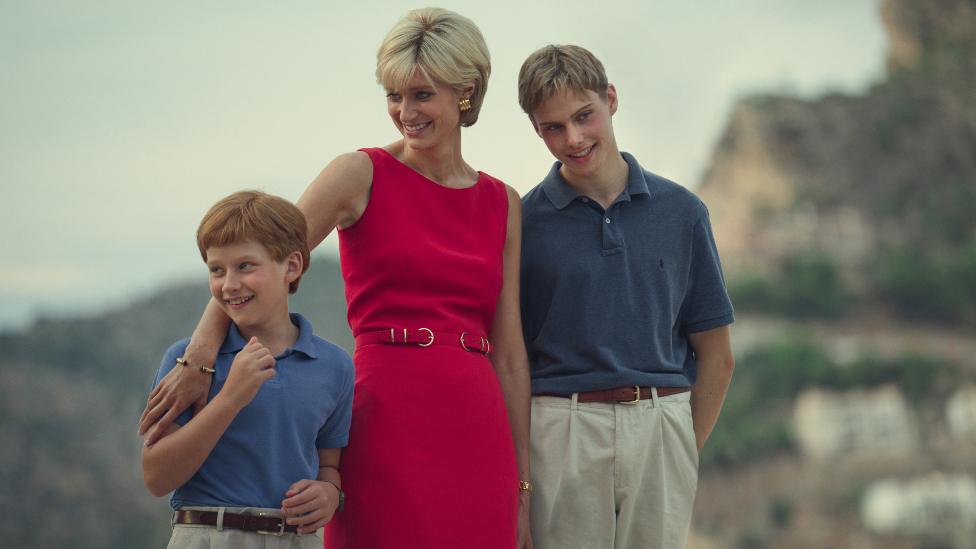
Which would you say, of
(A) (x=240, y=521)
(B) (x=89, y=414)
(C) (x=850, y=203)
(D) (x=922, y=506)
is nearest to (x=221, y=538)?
(A) (x=240, y=521)

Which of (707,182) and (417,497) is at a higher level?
(707,182)

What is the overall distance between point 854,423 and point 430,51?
24.9 m

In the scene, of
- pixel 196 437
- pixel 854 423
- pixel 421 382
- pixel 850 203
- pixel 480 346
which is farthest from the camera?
pixel 850 203

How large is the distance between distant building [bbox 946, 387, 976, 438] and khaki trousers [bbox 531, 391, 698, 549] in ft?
80.0

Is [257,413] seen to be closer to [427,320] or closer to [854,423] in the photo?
[427,320]

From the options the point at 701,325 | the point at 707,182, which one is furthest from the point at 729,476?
the point at 701,325

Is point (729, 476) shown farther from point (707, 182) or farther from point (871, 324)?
point (707, 182)

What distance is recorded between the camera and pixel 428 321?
243 centimetres

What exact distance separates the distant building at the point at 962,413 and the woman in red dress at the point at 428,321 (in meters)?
24.7

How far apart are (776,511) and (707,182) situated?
9.07 meters

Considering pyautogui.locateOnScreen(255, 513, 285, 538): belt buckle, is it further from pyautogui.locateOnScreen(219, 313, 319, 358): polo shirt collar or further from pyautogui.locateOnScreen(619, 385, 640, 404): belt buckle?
pyautogui.locateOnScreen(619, 385, 640, 404): belt buckle

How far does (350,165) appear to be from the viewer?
8.02ft

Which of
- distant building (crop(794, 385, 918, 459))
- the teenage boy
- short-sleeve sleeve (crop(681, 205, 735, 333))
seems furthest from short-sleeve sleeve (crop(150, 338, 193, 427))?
distant building (crop(794, 385, 918, 459))

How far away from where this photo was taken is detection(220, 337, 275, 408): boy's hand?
2033mm
